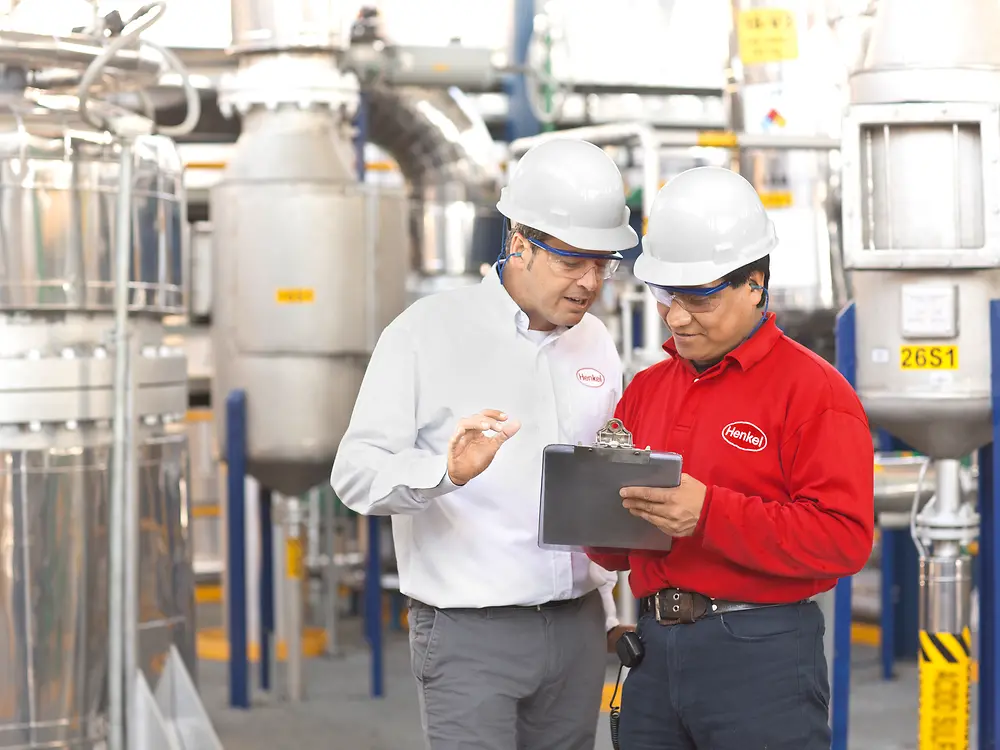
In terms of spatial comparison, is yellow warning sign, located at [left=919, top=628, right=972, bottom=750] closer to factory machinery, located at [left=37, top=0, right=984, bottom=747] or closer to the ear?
factory machinery, located at [left=37, top=0, right=984, bottom=747]

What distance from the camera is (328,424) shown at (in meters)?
5.00

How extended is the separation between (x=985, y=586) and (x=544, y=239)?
7.62 ft

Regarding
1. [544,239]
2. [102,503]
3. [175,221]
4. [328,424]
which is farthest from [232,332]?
[544,239]

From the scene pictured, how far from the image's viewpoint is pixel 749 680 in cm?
201

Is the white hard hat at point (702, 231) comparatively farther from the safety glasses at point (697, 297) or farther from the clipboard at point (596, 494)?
the clipboard at point (596, 494)

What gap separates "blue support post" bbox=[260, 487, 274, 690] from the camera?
17.6ft

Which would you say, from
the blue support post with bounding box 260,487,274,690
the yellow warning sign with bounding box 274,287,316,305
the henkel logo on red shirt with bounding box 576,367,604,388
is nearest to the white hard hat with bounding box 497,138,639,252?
the henkel logo on red shirt with bounding box 576,367,604,388

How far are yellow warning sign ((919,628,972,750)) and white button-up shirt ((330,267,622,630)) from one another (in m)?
1.61

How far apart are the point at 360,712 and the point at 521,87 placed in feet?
10.7

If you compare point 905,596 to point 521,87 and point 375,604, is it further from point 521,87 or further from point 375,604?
point 521,87

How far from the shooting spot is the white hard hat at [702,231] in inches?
80.2

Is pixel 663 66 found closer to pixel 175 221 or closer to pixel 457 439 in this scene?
pixel 175 221

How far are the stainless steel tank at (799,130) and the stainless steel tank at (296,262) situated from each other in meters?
1.43

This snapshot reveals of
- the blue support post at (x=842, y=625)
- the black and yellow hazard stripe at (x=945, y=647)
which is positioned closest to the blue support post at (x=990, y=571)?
the black and yellow hazard stripe at (x=945, y=647)
